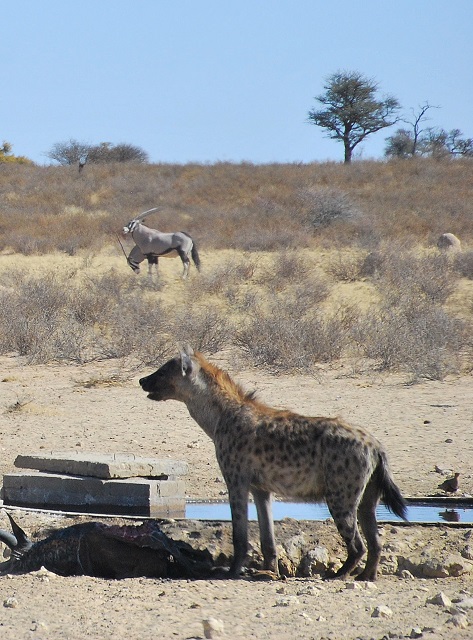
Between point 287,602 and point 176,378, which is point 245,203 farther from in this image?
point 287,602

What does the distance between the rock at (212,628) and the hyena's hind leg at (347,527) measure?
1.26 m

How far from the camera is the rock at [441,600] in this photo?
16.2 ft

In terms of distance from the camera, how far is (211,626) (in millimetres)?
4469

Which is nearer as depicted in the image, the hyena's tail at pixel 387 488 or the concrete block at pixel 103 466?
the hyena's tail at pixel 387 488

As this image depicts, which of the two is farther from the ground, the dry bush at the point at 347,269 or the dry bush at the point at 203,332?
the dry bush at the point at 347,269

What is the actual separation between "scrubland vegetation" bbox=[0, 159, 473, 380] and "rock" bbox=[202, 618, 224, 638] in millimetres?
7984

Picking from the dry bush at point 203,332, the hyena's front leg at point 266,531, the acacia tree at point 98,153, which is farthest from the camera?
the acacia tree at point 98,153

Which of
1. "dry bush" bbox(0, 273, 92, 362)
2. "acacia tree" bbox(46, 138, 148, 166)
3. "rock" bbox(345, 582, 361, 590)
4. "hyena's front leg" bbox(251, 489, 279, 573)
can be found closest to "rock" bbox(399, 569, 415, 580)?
"rock" bbox(345, 582, 361, 590)

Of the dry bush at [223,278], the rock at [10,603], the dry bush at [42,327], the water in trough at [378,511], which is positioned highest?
the dry bush at [223,278]

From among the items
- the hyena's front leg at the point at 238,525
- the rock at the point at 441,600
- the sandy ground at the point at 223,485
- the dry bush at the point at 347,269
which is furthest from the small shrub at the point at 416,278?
the rock at the point at 441,600

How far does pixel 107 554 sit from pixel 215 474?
263 cm

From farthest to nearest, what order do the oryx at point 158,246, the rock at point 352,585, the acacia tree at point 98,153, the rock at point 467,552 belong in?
1. the acacia tree at point 98,153
2. the oryx at point 158,246
3. the rock at point 467,552
4. the rock at point 352,585

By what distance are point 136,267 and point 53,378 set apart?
11203 millimetres

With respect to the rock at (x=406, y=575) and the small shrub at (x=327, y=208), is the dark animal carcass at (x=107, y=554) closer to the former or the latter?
the rock at (x=406, y=575)
